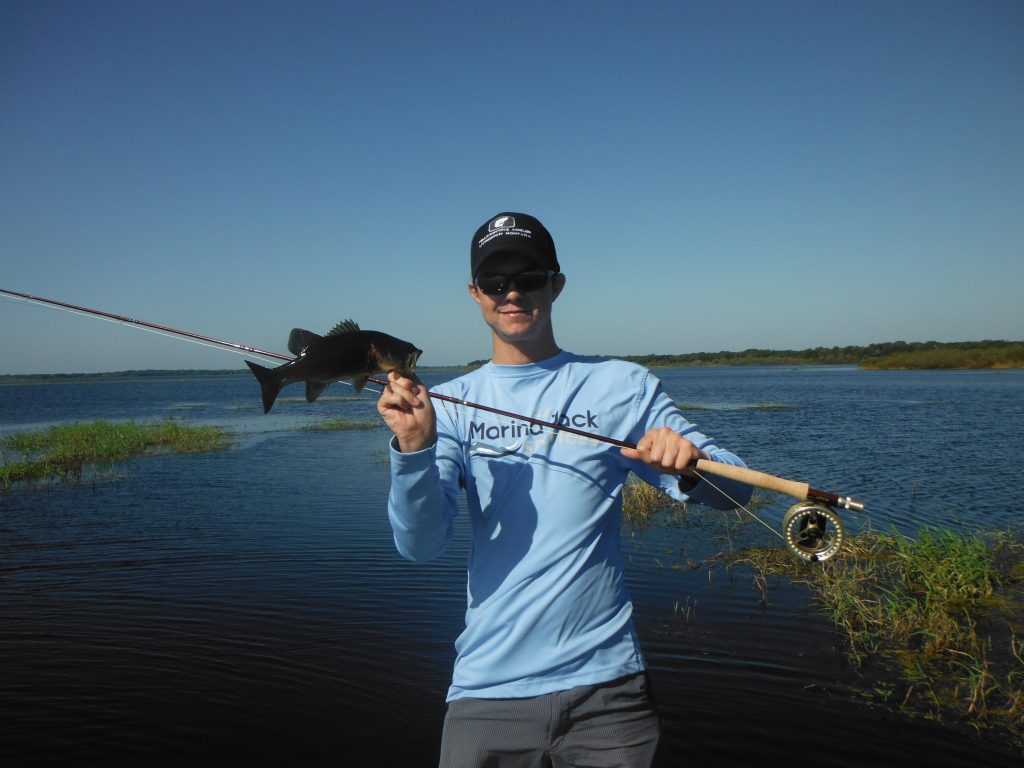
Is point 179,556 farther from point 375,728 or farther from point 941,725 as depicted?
point 941,725

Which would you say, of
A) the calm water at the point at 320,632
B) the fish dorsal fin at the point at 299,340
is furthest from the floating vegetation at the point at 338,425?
the fish dorsal fin at the point at 299,340

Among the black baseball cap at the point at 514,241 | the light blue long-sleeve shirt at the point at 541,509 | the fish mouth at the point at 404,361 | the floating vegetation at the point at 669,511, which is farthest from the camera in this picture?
the floating vegetation at the point at 669,511

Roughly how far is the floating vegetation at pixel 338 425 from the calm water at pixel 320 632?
51.1ft

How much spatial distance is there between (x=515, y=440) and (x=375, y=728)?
531 cm

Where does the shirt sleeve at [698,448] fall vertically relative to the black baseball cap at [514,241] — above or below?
below

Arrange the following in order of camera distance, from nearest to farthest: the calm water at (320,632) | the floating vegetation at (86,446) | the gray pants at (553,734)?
1. the gray pants at (553,734)
2. the calm water at (320,632)
3. the floating vegetation at (86,446)

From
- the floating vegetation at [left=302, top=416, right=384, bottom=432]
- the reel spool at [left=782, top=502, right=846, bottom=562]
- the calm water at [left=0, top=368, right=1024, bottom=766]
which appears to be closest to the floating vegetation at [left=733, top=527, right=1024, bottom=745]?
the calm water at [left=0, top=368, right=1024, bottom=766]

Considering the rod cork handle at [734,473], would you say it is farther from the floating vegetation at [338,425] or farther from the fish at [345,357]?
the floating vegetation at [338,425]

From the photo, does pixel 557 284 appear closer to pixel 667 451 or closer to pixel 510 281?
pixel 510 281

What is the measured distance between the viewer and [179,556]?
509 inches

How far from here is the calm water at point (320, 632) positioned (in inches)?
263

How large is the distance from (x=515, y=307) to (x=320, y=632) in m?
7.56

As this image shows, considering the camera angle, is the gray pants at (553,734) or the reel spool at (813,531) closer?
the gray pants at (553,734)

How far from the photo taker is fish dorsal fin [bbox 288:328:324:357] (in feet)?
12.4
